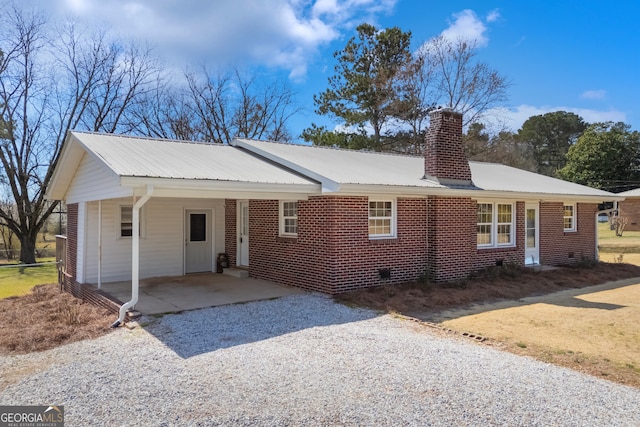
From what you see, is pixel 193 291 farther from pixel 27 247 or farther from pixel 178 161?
pixel 27 247

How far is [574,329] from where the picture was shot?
24.7 feet

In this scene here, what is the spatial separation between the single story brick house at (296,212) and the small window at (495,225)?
0.13ft

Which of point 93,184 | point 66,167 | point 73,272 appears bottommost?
point 73,272

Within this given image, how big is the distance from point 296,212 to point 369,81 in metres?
20.1

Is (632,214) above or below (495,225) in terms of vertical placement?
above

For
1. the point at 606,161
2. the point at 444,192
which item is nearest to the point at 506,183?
the point at 444,192

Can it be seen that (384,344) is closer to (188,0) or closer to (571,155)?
(188,0)

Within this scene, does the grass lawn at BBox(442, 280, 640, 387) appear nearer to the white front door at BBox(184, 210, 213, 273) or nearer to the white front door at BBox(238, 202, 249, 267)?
the white front door at BBox(238, 202, 249, 267)

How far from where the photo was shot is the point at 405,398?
451cm

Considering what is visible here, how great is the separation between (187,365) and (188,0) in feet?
38.2

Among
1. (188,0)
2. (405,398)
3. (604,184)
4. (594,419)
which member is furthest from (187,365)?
(604,184)

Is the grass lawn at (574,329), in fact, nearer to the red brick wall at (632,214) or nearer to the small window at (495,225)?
the small window at (495,225)

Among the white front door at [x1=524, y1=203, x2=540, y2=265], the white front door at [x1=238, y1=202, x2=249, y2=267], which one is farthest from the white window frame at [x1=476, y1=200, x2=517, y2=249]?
the white front door at [x1=238, y1=202, x2=249, y2=267]

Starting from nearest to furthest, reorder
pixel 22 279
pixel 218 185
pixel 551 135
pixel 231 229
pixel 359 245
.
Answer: pixel 218 185 → pixel 359 245 → pixel 231 229 → pixel 22 279 → pixel 551 135
